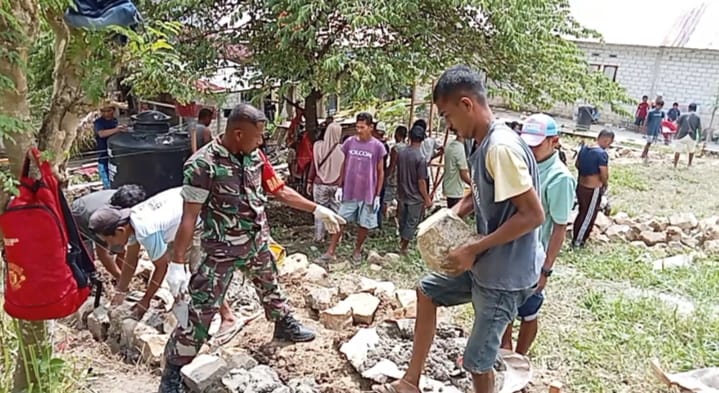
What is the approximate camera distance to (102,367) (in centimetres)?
347

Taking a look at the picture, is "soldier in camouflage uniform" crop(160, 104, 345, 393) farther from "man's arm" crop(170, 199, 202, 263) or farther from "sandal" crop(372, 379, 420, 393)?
"sandal" crop(372, 379, 420, 393)

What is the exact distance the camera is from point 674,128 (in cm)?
1394

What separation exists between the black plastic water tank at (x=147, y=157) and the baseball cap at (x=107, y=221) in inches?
138

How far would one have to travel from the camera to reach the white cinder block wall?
1586 cm

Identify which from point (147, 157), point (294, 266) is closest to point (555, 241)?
point (294, 266)

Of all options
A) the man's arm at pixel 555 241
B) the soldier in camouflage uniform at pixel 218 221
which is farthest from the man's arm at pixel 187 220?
the man's arm at pixel 555 241

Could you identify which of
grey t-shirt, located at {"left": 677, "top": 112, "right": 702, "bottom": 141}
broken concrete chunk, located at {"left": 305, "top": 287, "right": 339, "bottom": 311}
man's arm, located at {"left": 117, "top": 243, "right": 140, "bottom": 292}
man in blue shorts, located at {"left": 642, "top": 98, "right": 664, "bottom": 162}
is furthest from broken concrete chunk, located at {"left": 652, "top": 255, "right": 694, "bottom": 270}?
man in blue shorts, located at {"left": 642, "top": 98, "right": 664, "bottom": 162}

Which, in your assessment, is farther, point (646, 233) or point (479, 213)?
point (646, 233)

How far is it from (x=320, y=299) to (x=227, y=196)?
49.5 inches

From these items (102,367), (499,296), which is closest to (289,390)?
(499,296)

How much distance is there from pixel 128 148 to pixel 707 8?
16475 millimetres

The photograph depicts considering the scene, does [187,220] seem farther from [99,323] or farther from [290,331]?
[99,323]

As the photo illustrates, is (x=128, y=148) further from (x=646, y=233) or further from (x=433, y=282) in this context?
(x=646, y=233)

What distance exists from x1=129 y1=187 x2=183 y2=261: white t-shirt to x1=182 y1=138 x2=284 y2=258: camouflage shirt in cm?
45
